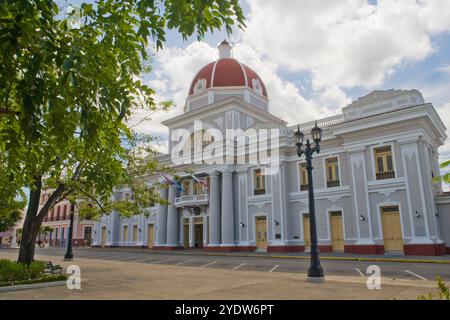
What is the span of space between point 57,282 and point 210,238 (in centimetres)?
2152

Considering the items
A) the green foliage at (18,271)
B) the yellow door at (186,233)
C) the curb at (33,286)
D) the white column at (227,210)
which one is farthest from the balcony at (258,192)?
the curb at (33,286)

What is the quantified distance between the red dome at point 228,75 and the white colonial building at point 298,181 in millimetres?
117

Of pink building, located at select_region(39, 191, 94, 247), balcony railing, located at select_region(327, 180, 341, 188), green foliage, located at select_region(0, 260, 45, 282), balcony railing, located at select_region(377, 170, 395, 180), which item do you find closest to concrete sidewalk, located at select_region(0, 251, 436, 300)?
green foliage, located at select_region(0, 260, 45, 282)

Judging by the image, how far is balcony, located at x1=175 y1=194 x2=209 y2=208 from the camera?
33.8 metres

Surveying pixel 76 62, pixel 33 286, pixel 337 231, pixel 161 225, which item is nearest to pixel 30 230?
pixel 33 286

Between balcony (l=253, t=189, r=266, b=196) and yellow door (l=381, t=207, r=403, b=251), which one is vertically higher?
balcony (l=253, t=189, r=266, b=196)

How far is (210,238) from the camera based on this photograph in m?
31.9

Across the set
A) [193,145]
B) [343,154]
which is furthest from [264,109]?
[343,154]

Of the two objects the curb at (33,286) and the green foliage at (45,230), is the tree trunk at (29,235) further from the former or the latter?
the green foliage at (45,230)

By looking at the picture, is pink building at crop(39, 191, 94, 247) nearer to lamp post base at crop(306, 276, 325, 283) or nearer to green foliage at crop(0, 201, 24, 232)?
green foliage at crop(0, 201, 24, 232)

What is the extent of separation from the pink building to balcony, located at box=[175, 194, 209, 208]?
24893mm

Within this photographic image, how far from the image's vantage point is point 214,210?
106ft

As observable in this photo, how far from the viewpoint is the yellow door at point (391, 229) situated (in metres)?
23.2

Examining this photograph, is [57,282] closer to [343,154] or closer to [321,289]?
[321,289]
